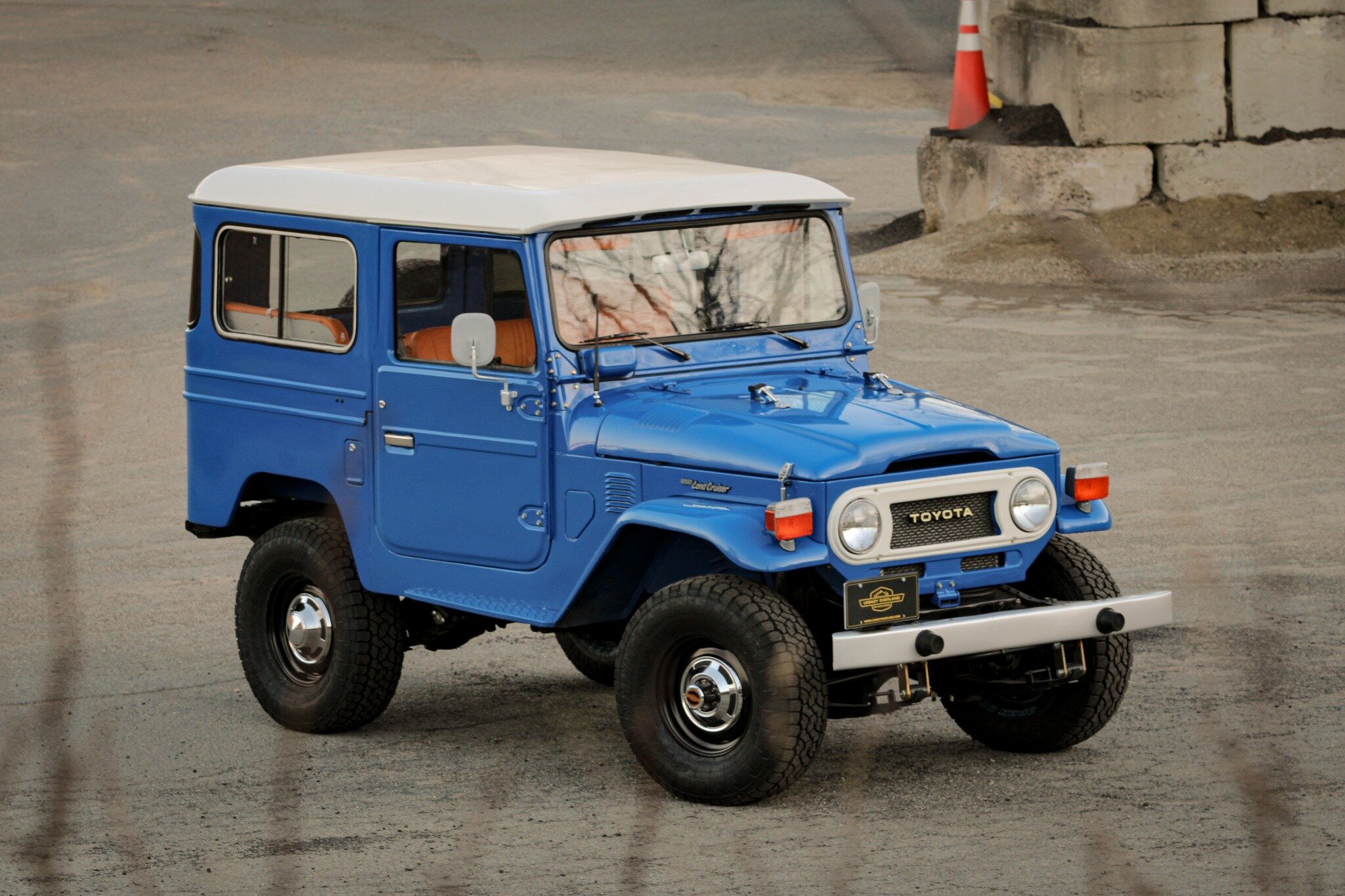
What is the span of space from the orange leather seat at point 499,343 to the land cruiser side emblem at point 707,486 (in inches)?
29.9

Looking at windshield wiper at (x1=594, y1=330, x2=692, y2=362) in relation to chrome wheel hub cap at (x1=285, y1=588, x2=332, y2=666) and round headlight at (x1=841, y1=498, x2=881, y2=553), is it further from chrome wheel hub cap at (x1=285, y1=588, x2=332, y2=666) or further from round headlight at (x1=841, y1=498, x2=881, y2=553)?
chrome wheel hub cap at (x1=285, y1=588, x2=332, y2=666)

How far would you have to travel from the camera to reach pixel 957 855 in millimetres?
5836

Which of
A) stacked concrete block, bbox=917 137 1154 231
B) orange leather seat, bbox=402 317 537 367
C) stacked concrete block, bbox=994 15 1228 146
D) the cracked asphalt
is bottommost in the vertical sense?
the cracked asphalt

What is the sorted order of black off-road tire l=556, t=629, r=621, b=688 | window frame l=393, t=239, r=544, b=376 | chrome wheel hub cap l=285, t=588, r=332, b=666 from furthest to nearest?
black off-road tire l=556, t=629, r=621, b=688 < chrome wheel hub cap l=285, t=588, r=332, b=666 < window frame l=393, t=239, r=544, b=376

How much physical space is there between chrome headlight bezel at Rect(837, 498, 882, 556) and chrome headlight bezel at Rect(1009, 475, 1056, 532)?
535 millimetres

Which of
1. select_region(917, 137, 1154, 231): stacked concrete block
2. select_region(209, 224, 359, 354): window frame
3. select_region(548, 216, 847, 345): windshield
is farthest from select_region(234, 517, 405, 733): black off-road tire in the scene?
select_region(917, 137, 1154, 231): stacked concrete block

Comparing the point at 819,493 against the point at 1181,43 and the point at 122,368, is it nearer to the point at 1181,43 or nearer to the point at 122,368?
the point at 122,368

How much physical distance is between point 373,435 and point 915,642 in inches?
87.0

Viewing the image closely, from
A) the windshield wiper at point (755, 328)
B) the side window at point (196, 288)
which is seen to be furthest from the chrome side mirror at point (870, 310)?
the side window at point (196, 288)

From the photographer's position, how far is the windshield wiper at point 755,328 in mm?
7086

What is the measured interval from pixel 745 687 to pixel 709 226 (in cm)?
177

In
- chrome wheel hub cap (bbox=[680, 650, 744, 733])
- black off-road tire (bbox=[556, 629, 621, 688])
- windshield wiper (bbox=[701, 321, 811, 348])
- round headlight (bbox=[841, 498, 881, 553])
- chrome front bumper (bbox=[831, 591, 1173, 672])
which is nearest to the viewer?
chrome front bumper (bbox=[831, 591, 1173, 672])

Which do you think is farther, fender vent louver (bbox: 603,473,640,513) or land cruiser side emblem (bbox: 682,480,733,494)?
fender vent louver (bbox: 603,473,640,513)

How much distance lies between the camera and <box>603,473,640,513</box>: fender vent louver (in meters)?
6.49
